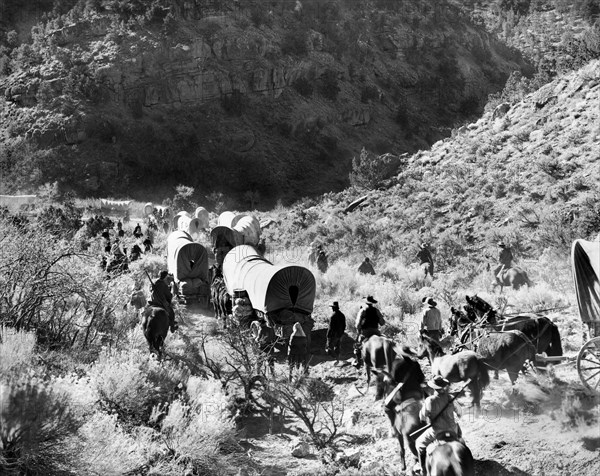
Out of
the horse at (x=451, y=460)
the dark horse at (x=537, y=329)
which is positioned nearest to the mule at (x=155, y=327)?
the dark horse at (x=537, y=329)

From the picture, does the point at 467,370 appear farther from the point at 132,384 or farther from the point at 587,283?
the point at 132,384

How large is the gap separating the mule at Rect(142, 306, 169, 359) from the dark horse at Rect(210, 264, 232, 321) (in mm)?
2979

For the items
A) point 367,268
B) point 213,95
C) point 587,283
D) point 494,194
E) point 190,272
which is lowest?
point 587,283

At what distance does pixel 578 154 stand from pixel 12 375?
21506 millimetres

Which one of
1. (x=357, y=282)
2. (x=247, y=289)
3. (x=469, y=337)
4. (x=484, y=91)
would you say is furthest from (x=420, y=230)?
(x=484, y=91)

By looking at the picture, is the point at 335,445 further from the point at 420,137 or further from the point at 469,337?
the point at 420,137

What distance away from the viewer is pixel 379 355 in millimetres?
9250

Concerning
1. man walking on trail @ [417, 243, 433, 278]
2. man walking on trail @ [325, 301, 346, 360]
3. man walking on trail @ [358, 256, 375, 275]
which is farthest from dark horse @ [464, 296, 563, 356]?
man walking on trail @ [358, 256, 375, 275]

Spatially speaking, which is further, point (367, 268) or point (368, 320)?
point (367, 268)

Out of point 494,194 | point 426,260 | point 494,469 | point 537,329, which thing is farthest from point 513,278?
point 494,194

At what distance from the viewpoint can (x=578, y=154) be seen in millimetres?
22234

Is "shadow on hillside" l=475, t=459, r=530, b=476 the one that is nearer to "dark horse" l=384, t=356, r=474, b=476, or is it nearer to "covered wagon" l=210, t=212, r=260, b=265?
"dark horse" l=384, t=356, r=474, b=476

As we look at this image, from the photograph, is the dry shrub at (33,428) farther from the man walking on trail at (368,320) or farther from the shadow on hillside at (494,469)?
the man walking on trail at (368,320)

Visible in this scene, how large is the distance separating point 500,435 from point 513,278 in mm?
7095
